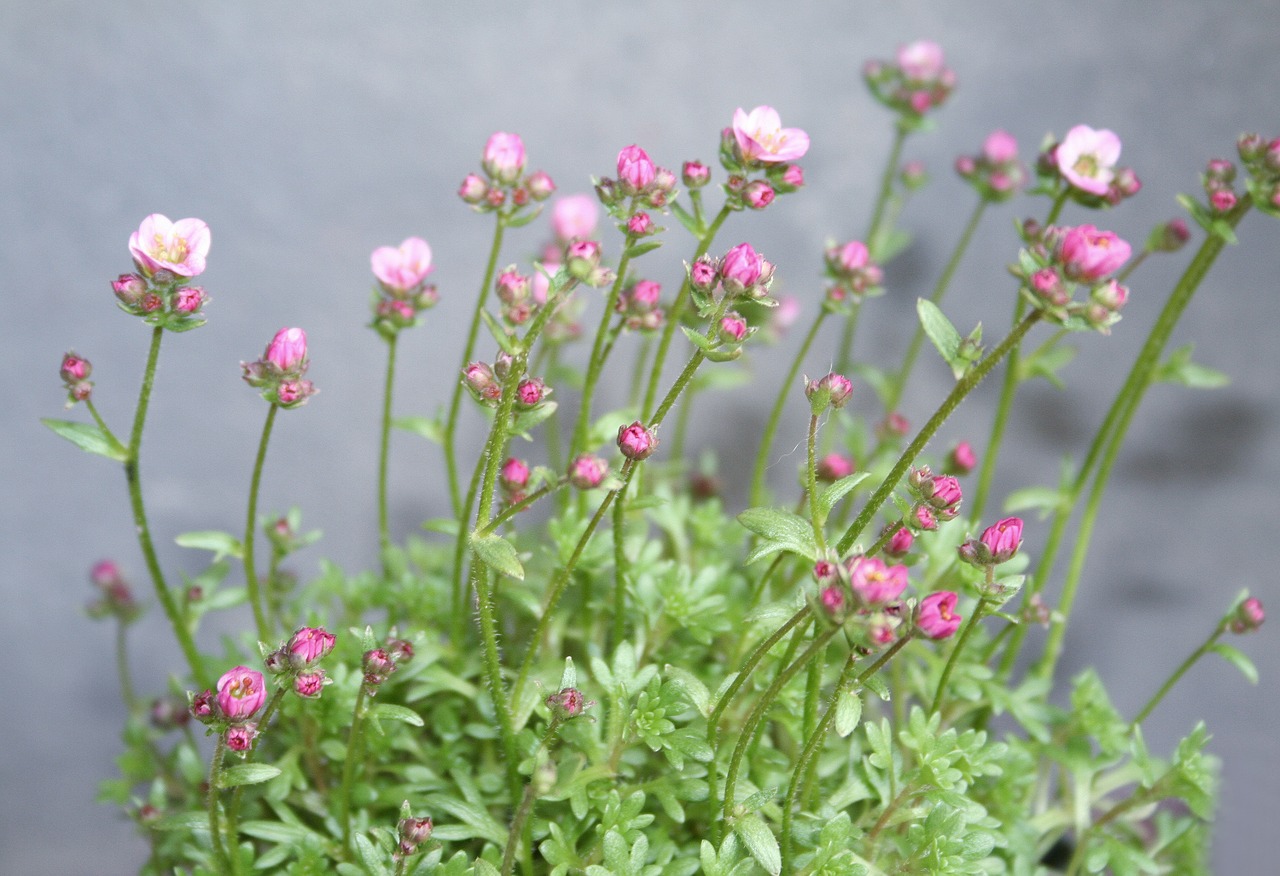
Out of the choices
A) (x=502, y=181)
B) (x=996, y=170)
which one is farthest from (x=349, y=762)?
(x=996, y=170)

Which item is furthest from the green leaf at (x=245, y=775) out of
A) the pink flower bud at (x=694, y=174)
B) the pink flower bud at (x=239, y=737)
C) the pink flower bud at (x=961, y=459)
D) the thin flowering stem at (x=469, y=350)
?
the pink flower bud at (x=961, y=459)

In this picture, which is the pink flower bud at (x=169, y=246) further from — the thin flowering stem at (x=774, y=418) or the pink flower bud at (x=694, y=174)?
the thin flowering stem at (x=774, y=418)

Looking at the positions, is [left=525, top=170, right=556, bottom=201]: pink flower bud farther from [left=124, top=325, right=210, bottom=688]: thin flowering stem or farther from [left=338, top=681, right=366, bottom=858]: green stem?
[left=338, top=681, right=366, bottom=858]: green stem

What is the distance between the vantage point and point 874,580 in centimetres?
82

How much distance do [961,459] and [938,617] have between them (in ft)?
2.07

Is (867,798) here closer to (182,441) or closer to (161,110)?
(182,441)

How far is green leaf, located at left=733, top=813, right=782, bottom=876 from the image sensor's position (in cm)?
99

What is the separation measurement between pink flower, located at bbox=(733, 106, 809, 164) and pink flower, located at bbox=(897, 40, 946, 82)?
58cm

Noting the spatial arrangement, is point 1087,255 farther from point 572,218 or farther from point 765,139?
point 572,218

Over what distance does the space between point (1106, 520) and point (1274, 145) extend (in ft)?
2.86

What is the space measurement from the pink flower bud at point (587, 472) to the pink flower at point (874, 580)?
22 cm

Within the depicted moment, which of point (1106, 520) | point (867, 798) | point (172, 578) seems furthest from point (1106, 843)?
point (172, 578)

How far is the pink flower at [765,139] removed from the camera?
3.46ft

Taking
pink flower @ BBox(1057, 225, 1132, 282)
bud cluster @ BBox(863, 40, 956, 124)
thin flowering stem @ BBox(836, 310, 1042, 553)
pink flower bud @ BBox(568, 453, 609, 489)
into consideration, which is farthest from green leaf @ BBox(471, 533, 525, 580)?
bud cluster @ BBox(863, 40, 956, 124)
